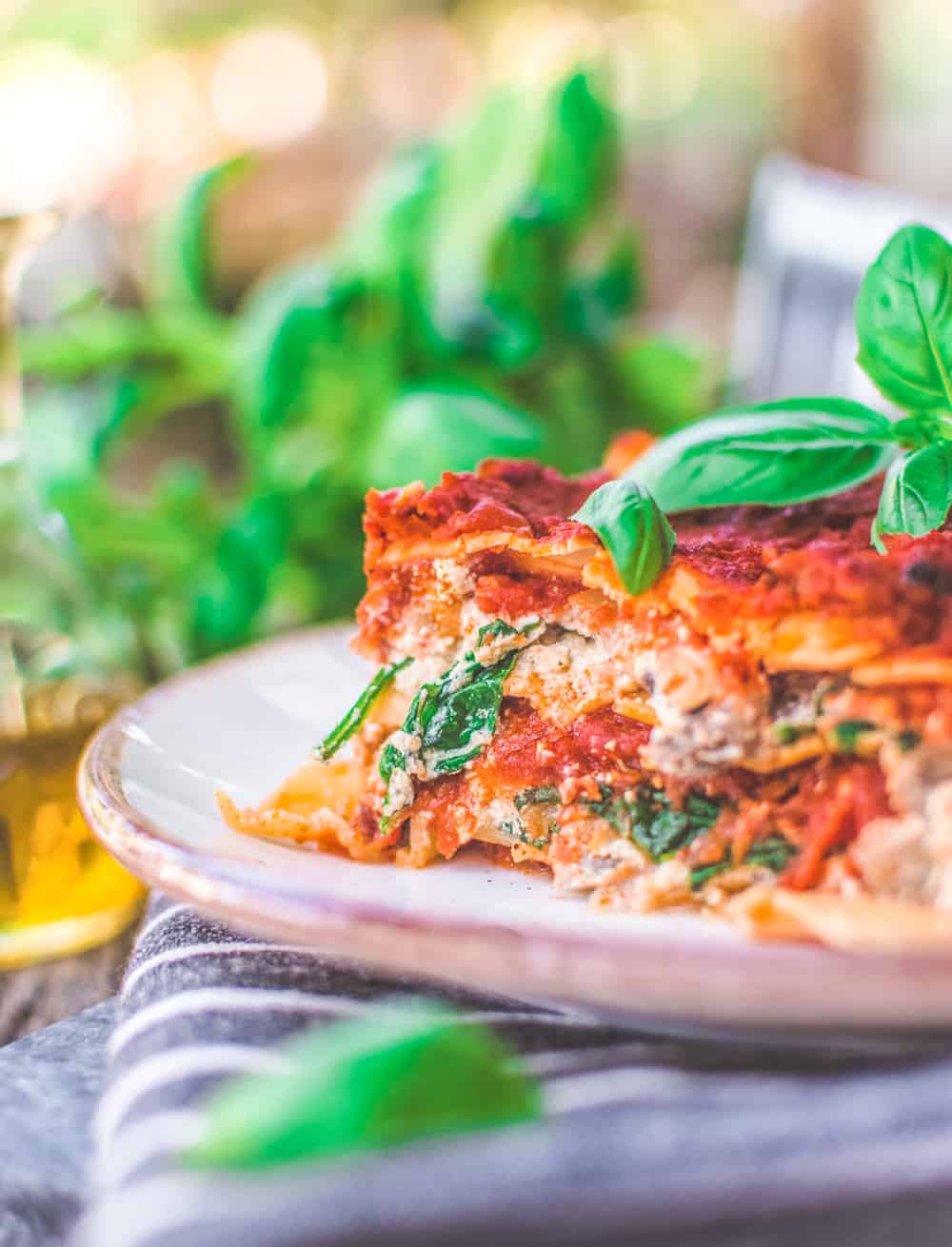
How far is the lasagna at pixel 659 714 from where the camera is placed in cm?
104

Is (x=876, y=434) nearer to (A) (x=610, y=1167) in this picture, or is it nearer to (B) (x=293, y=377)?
(A) (x=610, y=1167)

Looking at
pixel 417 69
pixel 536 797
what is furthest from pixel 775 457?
pixel 417 69

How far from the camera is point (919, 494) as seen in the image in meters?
1.16

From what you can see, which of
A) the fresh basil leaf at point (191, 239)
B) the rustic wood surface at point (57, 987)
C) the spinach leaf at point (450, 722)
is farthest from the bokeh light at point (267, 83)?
the spinach leaf at point (450, 722)

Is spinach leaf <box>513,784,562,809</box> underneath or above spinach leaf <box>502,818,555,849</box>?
above

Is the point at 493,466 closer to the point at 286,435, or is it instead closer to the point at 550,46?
the point at 286,435

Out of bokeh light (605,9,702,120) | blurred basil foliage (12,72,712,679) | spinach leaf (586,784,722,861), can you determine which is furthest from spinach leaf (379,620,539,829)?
bokeh light (605,9,702,120)

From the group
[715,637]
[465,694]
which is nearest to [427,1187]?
[715,637]

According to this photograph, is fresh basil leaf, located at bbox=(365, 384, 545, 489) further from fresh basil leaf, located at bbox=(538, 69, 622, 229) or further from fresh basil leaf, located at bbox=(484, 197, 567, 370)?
fresh basil leaf, located at bbox=(538, 69, 622, 229)

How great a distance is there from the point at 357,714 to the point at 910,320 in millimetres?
627

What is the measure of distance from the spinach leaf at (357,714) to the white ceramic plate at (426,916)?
0.27 ft

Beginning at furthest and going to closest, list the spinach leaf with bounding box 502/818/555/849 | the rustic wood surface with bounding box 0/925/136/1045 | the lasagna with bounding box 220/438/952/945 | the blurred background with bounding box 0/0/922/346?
the blurred background with bounding box 0/0/922/346, the rustic wood surface with bounding box 0/925/136/1045, the spinach leaf with bounding box 502/818/555/849, the lasagna with bounding box 220/438/952/945

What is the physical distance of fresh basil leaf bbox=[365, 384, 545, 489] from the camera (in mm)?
1813

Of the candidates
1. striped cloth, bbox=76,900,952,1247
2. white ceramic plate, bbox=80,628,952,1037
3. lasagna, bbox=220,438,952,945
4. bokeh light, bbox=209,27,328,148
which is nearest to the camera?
striped cloth, bbox=76,900,952,1247
